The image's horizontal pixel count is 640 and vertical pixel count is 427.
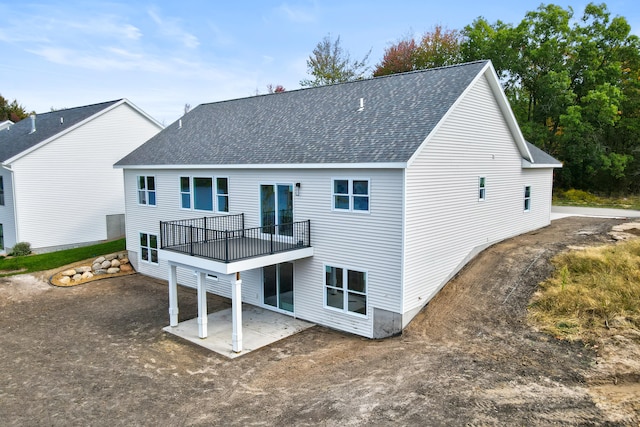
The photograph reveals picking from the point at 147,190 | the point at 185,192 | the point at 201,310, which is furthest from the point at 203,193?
the point at 201,310

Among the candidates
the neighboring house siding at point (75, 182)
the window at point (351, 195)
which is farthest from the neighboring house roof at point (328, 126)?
the neighboring house siding at point (75, 182)

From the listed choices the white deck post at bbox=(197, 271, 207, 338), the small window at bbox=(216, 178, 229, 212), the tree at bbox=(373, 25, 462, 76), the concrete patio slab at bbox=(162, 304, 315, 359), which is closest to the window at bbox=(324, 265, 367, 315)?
the concrete patio slab at bbox=(162, 304, 315, 359)

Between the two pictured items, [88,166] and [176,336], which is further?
[88,166]

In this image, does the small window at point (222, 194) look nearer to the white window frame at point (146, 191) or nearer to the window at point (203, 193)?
the window at point (203, 193)

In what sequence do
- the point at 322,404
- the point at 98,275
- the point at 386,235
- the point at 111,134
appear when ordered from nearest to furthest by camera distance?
the point at 322,404 < the point at 386,235 < the point at 98,275 < the point at 111,134

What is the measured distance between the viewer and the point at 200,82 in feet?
149

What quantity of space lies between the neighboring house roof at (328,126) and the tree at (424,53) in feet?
→ 77.4

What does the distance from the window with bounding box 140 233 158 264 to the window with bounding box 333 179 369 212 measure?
10558 millimetres

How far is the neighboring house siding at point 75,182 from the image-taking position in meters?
23.8

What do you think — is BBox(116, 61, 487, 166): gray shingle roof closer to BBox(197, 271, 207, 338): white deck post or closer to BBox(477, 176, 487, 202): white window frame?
BBox(477, 176, 487, 202): white window frame

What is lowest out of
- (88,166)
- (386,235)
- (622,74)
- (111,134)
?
(386,235)

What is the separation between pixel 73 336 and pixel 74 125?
15.3 m

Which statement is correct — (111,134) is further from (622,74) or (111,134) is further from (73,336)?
(622,74)

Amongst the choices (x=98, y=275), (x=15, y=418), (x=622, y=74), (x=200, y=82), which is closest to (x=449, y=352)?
(x=15, y=418)
